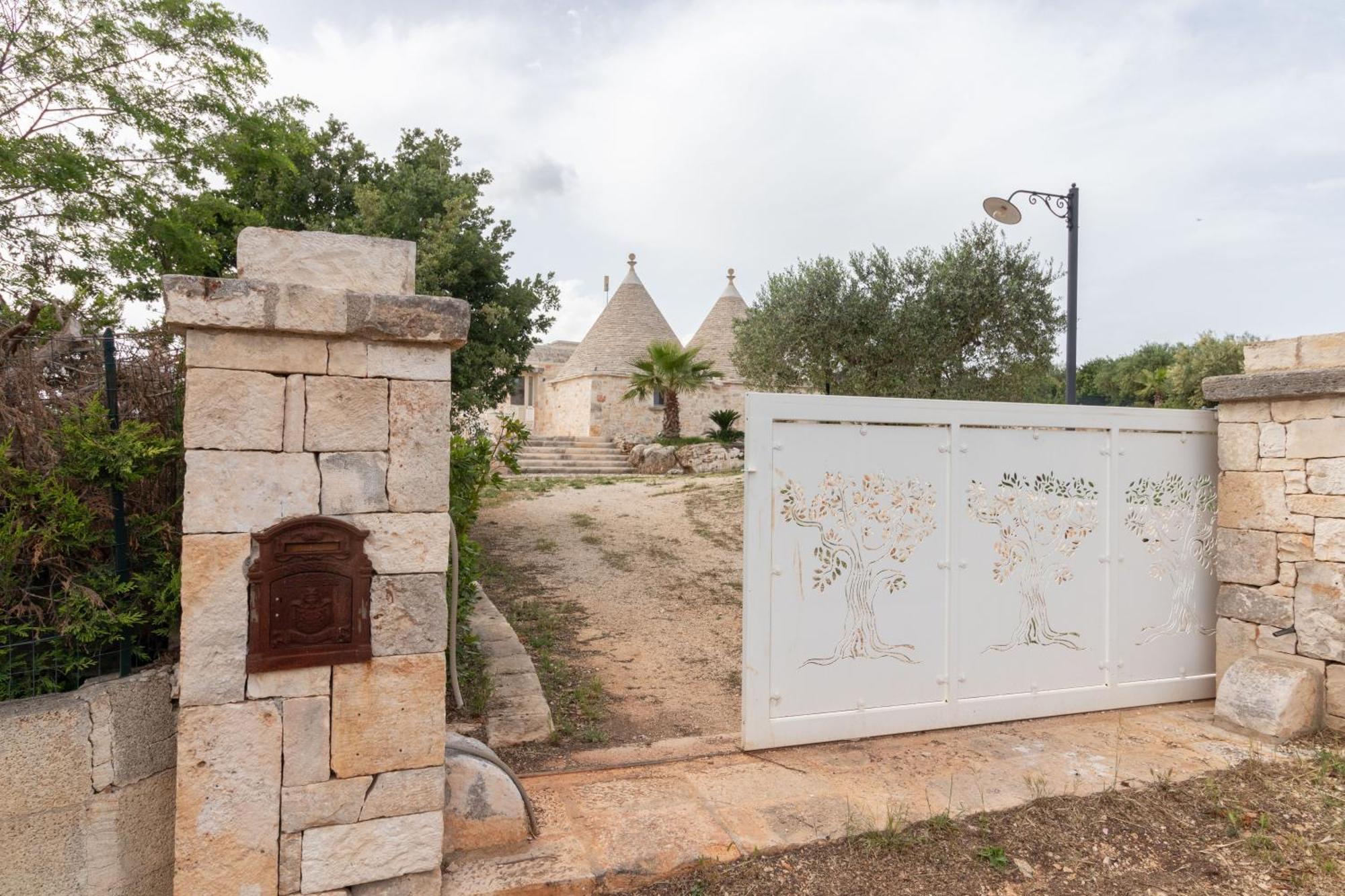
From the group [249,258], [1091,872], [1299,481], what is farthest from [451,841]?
[1299,481]

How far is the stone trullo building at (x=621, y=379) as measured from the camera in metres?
22.5

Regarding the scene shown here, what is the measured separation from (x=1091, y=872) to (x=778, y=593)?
1578 mm

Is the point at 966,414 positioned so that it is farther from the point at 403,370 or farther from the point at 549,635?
the point at 549,635

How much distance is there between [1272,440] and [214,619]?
5.23m

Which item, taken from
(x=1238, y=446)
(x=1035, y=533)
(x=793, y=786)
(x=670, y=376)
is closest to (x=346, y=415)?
(x=793, y=786)

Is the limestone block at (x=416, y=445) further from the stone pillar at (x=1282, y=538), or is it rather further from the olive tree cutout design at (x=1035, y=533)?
the stone pillar at (x=1282, y=538)

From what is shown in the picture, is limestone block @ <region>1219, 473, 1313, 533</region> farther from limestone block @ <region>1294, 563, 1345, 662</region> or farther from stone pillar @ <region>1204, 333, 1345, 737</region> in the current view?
limestone block @ <region>1294, 563, 1345, 662</region>

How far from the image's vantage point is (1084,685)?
411cm

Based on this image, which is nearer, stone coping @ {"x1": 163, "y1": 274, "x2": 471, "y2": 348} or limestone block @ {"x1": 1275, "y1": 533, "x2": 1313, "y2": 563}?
stone coping @ {"x1": 163, "y1": 274, "x2": 471, "y2": 348}

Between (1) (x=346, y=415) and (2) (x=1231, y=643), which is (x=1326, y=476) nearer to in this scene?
(2) (x=1231, y=643)

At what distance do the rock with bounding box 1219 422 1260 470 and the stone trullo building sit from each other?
18.5 metres

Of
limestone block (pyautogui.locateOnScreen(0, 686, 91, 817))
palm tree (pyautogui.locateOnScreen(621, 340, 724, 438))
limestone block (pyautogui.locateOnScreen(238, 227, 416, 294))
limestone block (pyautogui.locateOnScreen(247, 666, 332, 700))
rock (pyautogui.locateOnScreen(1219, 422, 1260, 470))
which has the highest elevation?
palm tree (pyautogui.locateOnScreen(621, 340, 724, 438))

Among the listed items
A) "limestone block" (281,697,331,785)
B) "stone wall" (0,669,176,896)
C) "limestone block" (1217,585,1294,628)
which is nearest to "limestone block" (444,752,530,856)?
"limestone block" (281,697,331,785)

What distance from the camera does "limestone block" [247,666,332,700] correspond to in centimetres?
226
